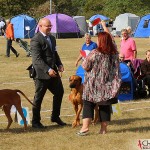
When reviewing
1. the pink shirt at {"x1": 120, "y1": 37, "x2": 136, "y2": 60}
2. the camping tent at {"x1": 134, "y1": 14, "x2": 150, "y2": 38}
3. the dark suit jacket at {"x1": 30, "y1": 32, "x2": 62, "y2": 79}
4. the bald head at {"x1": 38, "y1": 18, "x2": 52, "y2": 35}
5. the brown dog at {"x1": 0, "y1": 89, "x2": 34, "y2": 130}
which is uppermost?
the bald head at {"x1": 38, "y1": 18, "x2": 52, "y2": 35}

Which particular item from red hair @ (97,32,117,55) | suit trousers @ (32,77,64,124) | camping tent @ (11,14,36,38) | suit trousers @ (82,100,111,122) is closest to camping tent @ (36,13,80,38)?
camping tent @ (11,14,36,38)

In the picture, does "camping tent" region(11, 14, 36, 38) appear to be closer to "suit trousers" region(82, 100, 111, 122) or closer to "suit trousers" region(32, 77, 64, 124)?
"suit trousers" region(32, 77, 64, 124)

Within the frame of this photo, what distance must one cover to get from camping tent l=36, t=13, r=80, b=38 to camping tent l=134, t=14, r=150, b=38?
534 cm

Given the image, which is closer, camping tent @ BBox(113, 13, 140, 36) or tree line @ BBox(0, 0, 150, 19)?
camping tent @ BBox(113, 13, 140, 36)

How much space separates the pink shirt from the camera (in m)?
10.1

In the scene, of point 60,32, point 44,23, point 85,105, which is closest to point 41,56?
point 44,23

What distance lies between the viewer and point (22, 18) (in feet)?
116

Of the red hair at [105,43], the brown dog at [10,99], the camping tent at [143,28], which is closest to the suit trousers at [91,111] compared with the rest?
the red hair at [105,43]

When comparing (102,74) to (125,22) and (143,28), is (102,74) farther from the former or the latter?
(125,22)

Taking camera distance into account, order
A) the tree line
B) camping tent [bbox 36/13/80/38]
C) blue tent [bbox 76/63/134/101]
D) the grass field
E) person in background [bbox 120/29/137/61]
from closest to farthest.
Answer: the grass field → blue tent [bbox 76/63/134/101] → person in background [bbox 120/29/137/61] → camping tent [bbox 36/13/80/38] → the tree line

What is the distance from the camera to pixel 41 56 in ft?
21.4

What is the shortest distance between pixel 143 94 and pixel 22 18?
26777 mm

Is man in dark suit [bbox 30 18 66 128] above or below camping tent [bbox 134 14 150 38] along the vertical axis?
above

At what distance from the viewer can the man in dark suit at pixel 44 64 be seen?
21.2 ft
